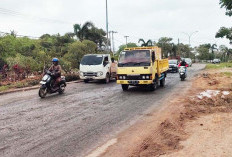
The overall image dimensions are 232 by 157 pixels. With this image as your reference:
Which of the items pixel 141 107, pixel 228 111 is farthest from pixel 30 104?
pixel 228 111

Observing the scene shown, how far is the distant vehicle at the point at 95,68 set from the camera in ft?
59.0

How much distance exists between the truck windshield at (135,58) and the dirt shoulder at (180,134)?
14.3ft

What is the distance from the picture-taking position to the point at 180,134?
588 centimetres

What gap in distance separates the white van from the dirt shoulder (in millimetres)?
9594

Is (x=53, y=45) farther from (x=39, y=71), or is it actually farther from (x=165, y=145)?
(x=165, y=145)

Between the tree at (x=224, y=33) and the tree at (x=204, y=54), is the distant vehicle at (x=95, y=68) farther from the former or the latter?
the tree at (x=204, y=54)

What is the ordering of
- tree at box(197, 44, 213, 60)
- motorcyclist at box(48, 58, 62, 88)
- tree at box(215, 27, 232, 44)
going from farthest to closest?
tree at box(197, 44, 213, 60) < tree at box(215, 27, 232, 44) < motorcyclist at box(48, 58, 62, 88)

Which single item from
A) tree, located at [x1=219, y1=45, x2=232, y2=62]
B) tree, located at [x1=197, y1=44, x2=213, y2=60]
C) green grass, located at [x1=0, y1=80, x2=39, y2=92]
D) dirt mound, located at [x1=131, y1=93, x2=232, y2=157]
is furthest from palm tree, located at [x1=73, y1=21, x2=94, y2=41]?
tree, located at [x1=197, y1=44, x2=213, y2=60]

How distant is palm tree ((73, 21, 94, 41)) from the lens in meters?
41.9

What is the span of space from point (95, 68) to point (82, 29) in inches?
1019

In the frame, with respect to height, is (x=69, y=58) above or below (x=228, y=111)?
above

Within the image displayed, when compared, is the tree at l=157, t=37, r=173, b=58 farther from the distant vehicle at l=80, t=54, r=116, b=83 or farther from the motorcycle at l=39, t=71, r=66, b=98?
the motorcycle at l=39, t=71, r=66, b=98

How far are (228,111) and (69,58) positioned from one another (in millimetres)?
16691

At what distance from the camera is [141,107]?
9.20m
